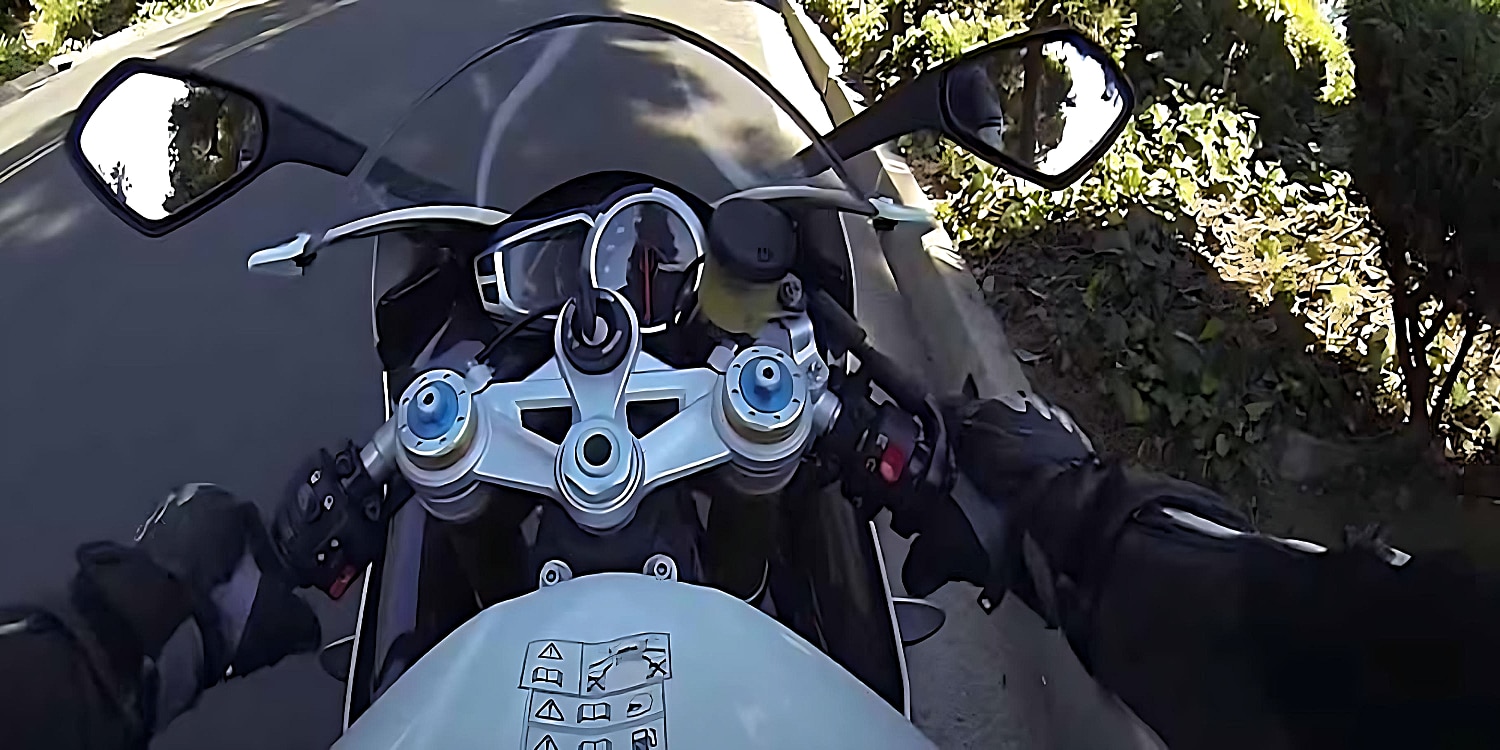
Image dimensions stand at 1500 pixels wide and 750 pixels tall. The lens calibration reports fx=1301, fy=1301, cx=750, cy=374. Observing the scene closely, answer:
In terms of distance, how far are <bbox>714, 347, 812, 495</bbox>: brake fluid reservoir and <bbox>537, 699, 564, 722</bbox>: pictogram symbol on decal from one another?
1.63 ft

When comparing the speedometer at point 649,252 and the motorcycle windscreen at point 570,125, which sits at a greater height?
the motorcycle windscreen at point 570,125

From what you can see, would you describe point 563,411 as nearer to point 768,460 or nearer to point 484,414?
point 484,414

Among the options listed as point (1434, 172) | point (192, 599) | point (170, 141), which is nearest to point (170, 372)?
point (170, 141)

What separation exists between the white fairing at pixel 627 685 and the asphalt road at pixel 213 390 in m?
1.02

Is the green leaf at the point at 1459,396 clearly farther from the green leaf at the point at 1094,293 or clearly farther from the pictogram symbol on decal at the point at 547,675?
the pictogram symbol on decal at the point at 547,675

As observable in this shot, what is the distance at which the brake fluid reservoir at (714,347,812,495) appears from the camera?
1.64m

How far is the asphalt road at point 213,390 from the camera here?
11.3 feet

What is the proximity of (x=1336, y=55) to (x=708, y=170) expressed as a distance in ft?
12.8

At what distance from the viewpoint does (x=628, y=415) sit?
68.9 inches

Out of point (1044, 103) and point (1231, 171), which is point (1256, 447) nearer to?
point (1231, 171)

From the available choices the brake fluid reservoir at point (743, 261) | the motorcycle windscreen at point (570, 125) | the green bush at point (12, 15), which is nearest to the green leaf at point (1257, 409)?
the motorcycle windscreen at point (570, 125)

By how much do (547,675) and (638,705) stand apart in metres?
0.10

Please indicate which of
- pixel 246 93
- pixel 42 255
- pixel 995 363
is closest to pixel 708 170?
pixel 246 93

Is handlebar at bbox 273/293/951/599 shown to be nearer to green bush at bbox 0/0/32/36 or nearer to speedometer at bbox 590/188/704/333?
speedometer at bbox 590/188/704/333
